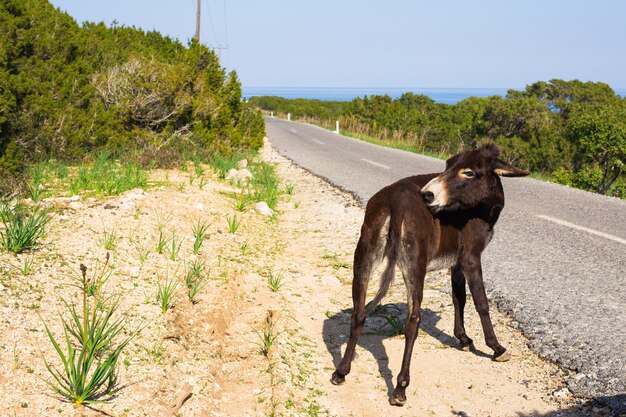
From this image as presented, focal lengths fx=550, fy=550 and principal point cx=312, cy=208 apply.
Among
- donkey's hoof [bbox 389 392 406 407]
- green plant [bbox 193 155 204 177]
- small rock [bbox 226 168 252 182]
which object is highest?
green plant [bbox 193 155 204 177]

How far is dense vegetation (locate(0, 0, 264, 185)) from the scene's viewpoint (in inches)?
372

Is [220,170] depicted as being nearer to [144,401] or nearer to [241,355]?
[241,355]

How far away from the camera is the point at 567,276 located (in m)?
6.48

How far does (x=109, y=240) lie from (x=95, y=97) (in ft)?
23.8

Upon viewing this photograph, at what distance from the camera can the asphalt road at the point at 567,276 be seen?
14.7ft

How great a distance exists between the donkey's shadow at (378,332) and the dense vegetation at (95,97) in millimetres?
5658

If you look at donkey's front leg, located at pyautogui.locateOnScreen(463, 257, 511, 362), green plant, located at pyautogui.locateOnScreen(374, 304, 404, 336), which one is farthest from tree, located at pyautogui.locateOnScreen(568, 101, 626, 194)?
donkey's front leg, located at pyautogui.locateOnScreen(463, 257, 511, 362)

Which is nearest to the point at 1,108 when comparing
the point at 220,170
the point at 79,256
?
the point at 79,256

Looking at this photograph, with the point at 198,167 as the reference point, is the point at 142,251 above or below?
below

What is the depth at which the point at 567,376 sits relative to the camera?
4.26m

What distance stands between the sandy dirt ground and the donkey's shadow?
17 millimetres

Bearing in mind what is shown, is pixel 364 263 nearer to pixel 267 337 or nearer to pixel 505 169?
pixel 267 337

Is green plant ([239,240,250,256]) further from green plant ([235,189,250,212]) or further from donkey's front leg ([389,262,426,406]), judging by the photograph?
donkey's front leg ([389,262,426,406])

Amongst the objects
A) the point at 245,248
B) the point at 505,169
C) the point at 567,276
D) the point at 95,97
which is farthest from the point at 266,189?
the point at 505,169
